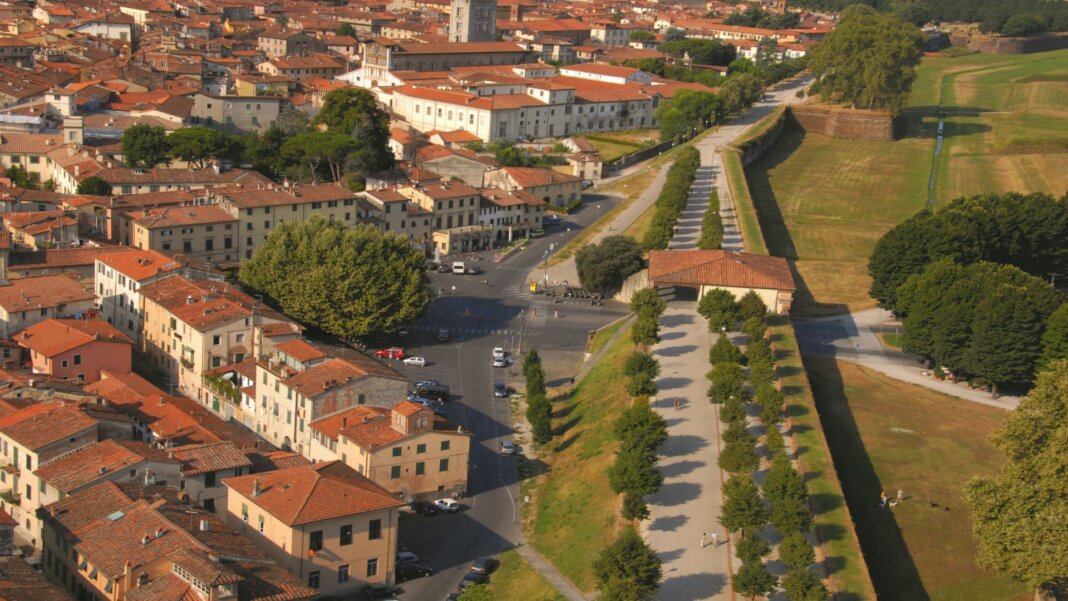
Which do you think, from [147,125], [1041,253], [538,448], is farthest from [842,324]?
[147,125]

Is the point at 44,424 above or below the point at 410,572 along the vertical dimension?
above

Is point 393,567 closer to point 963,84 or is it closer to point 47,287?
point 47,287

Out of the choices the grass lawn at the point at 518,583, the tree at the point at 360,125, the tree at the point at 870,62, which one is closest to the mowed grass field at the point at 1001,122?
the tree at the point at 870,62

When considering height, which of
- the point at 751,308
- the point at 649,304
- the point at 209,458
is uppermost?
the point at 751,308

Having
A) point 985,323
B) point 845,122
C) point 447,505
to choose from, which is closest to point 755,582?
point 447,505

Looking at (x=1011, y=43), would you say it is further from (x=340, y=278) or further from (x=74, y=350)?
(x=74, y=350)

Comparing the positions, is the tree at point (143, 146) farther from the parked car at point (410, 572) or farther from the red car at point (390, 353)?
the parked car at point (410, 572)

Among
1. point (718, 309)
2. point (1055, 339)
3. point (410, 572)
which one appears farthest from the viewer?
point (718, 309)
